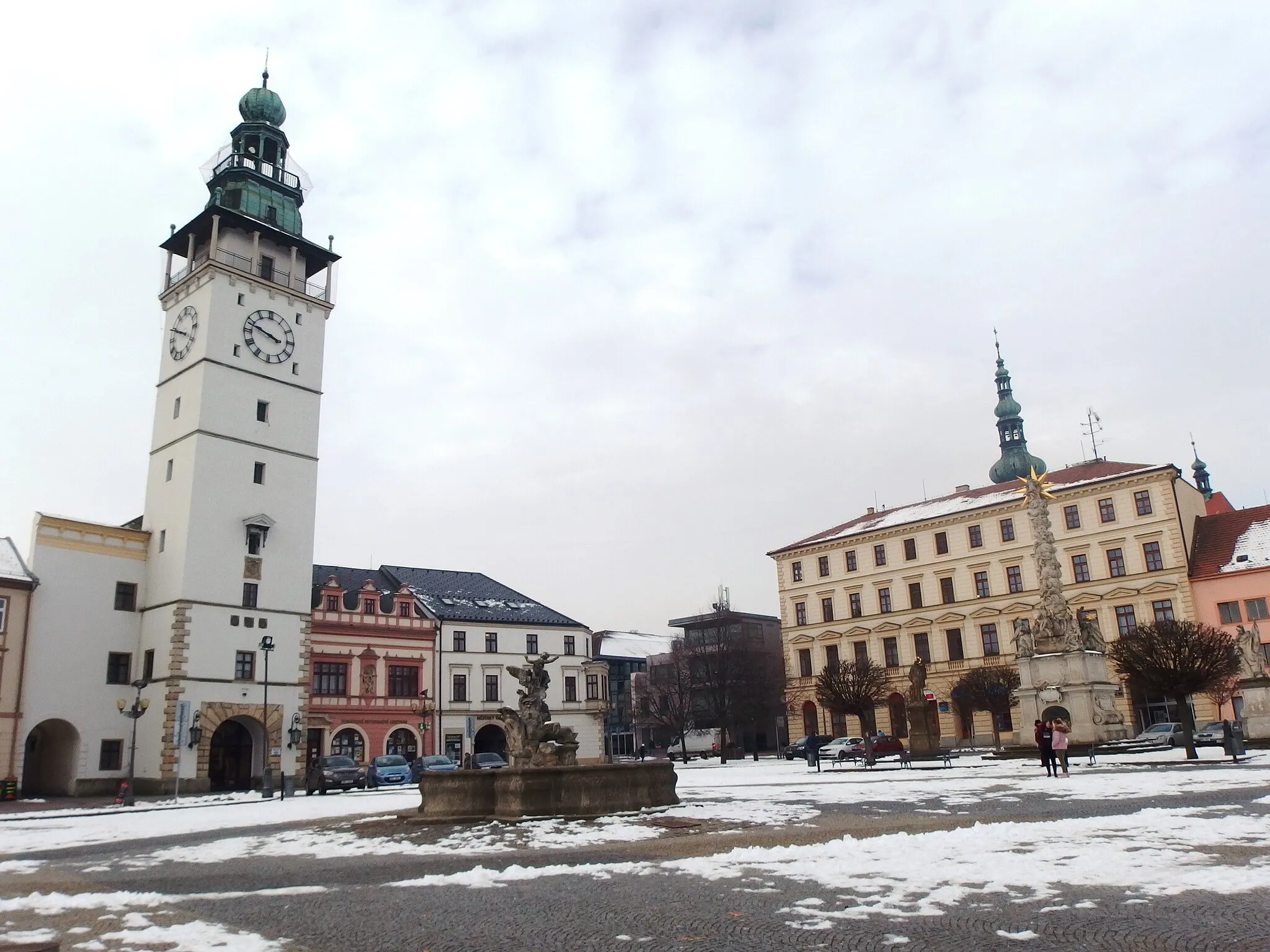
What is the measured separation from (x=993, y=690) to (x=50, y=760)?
45.8 m

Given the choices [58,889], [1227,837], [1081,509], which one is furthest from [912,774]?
[1081,509]

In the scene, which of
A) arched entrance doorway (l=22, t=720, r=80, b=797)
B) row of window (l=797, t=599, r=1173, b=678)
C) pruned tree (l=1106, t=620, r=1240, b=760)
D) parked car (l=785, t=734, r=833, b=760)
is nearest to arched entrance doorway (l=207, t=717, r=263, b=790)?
arched entrance doorway (l=22, t=720, r=80, b=797)

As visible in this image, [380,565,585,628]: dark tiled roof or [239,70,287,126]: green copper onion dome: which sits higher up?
[239,70,287,126]: green copper onion dome

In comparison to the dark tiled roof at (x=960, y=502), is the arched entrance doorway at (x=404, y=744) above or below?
below

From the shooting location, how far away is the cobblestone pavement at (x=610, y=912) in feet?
21.1

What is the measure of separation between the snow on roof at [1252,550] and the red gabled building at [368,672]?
45703mm

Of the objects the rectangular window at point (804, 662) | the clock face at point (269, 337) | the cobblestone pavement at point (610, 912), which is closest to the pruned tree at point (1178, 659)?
the cobblestone pavement at point (610, 912)

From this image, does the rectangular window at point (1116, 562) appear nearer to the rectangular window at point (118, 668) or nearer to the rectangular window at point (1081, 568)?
the rectangular window at point (1081, 568)

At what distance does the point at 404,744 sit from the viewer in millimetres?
56062

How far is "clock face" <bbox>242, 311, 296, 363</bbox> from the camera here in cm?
4734

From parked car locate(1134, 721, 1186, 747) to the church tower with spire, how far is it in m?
43.2

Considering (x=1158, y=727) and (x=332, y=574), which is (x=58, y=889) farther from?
(x=332, y=574)

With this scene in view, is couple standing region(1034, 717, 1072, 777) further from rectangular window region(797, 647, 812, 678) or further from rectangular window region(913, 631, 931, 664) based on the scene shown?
rectangular window region(797, 647, 812, 678)

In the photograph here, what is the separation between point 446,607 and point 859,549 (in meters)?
28.8
